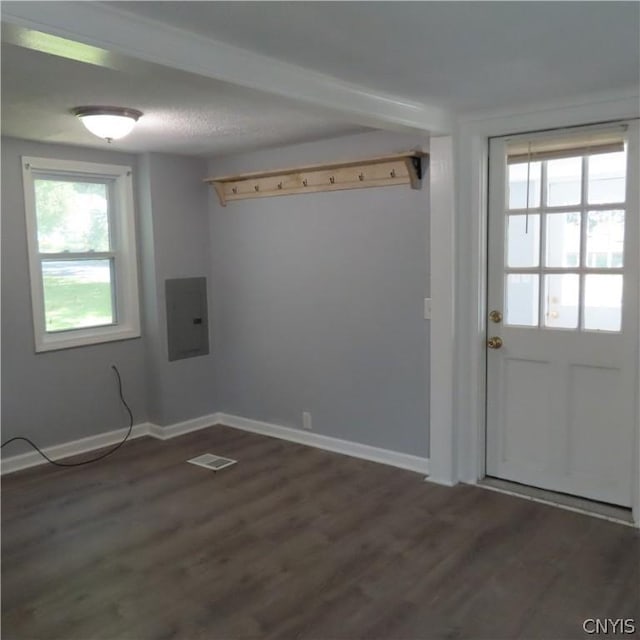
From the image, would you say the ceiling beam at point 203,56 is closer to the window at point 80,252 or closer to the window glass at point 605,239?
the window glass at point 605,239

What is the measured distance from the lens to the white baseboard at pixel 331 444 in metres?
4.09

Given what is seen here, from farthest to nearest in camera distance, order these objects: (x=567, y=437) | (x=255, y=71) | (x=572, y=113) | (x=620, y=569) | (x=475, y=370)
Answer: (x=475, y=370), (x=567, y=437), (x=572, y=113), (x=620, y=569), (x=255, y=71)

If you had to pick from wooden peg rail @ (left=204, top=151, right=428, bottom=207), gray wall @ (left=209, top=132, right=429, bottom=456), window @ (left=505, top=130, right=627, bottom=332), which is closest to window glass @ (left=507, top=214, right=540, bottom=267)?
window @ (left=505, top=130, right=627, bottom=332)

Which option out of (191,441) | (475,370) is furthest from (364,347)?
(191,441)

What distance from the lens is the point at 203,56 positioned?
7.22ft

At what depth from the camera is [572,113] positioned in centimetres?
323

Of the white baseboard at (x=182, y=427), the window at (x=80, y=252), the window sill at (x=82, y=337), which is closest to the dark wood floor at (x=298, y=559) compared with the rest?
the white baseboard at (x=182, y=427)

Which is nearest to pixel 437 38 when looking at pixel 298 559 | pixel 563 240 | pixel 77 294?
pixel 563 240

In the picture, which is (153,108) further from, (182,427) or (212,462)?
(182,427)

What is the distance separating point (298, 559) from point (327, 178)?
97.4 inches

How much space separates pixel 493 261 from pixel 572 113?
893 millimetres

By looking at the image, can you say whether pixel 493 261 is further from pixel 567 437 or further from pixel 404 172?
pixel 567 437

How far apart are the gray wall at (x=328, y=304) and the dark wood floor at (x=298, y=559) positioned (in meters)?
0.49

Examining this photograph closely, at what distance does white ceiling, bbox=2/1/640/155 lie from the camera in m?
1.95
